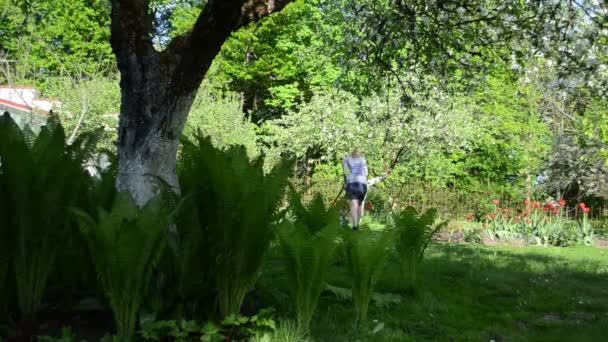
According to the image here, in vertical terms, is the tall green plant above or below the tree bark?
below

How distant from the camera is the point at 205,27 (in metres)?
3.82

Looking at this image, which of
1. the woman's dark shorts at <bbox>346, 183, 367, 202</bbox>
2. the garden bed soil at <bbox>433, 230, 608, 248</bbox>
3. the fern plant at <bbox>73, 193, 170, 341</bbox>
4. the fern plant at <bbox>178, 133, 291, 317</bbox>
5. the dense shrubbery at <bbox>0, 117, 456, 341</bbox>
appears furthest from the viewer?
the garden bed soil at <bbox>433, 230, 608, 248</bbox>

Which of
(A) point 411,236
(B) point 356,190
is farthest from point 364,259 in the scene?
(B) point 356,190

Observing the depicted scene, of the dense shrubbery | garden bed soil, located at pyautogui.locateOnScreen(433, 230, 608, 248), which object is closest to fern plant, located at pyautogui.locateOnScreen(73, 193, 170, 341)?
the dense shrubbery

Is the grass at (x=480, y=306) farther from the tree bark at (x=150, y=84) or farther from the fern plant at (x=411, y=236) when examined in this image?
the tree bark at (x=150, y=84)

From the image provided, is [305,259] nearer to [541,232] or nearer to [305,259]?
[305,259]

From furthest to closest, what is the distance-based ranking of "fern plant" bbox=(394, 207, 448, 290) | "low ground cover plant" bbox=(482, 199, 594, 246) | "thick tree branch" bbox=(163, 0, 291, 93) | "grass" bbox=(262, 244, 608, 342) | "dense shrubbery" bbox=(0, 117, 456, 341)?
1. "low ground cover plant" bbox=(482, 199, 594, 246)
2. "fern plant" bbox=(394, 207, 448, 290)
3. "grass" bbox=(262, 244, 608, 342)
4. "thick tree branch" bbox=(163, 0, 291, 93)
5. "dense shrubbery" bbox=(0, 117, 456, 341)

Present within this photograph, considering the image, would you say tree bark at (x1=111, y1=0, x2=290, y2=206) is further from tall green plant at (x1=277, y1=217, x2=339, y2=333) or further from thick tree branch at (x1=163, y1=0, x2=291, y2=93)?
tall green plant at (x1=277, y1=217, x2=339, y2=333)

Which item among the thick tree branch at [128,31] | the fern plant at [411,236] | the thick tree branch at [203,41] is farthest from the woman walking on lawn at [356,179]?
the thick tree branch at [128,31]

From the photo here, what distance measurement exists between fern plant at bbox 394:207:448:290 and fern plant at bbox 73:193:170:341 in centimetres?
251

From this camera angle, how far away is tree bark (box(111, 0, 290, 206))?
3854 mm

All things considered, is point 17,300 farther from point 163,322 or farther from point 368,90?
point 368,90

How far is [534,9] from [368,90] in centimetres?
237

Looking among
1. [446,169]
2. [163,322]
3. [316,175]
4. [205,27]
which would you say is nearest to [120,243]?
[163,322]
